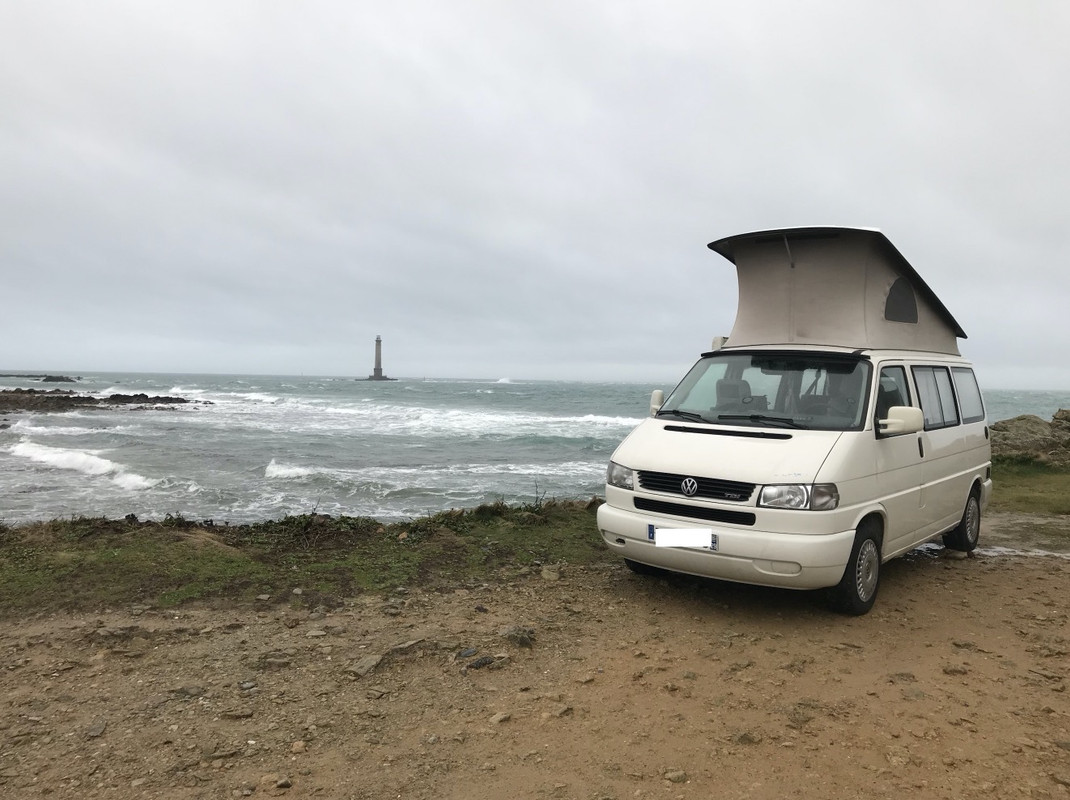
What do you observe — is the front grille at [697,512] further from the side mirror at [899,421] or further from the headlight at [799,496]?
the side mirror at [899,421]

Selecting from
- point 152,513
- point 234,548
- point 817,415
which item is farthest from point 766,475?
point 152,513

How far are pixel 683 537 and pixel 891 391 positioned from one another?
2.23m

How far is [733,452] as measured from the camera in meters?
5.00

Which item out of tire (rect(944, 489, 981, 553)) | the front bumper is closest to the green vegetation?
the front bumper

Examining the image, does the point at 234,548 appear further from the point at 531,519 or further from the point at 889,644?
the point at 889,644

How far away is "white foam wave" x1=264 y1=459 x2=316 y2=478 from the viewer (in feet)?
51.7

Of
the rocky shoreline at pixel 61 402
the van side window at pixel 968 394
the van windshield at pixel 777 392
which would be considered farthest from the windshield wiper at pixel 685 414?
the rocky shoreline at pixel 61 402

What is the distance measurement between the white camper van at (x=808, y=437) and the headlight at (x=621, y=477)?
0.02m

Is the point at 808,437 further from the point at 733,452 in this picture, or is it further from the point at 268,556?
the point at 268,556

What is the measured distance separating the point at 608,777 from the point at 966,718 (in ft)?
6.40

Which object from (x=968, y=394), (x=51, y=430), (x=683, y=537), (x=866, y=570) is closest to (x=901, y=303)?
(x=968, y=394)

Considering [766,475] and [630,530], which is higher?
[766,475]

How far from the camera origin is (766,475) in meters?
4.73

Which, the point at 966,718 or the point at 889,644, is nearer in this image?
the point at 966,718
